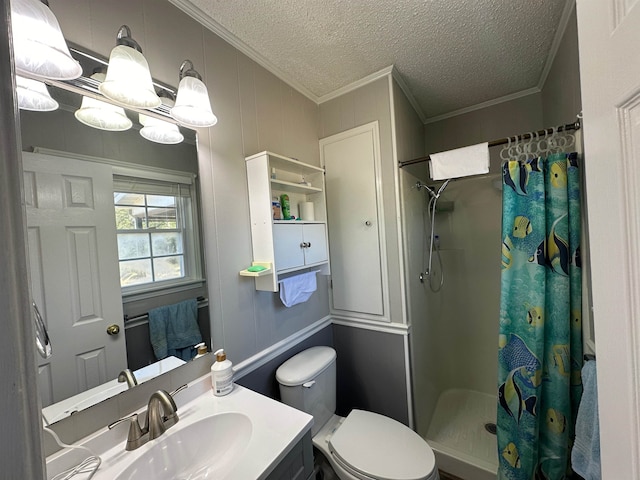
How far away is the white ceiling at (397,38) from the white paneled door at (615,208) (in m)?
0.94

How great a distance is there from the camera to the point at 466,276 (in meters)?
2.32

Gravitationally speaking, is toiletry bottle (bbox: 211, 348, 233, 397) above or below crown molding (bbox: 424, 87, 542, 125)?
below

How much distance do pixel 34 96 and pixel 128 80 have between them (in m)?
0.25

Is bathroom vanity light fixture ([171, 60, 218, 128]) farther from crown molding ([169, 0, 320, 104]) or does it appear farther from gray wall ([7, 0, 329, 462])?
crown molding ([169, 0, 320, 104])

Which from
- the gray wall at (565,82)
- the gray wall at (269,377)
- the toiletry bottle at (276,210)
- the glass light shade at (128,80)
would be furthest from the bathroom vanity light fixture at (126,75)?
the gray wall at (565,82)

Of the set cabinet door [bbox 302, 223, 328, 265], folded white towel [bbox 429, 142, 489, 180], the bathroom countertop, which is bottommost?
the bathroom countertop

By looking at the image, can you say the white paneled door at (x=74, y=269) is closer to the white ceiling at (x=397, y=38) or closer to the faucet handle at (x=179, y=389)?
the faucet handle at (x=179, y=389)

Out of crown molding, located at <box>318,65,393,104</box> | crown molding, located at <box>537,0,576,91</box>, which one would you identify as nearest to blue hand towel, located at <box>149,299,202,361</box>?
crown molding, located at <box>318,65,393,104</box>

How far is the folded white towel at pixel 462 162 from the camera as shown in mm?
1370

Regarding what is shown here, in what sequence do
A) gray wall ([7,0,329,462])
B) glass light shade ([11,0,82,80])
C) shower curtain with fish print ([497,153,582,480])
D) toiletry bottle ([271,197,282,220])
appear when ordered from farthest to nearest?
toiletry bottle ([271,197,282,220])
shower curtain with fish print ([497,153,582,480])
gray wall ([7,0,329,462])
glass light shade ([11,0,82,80])

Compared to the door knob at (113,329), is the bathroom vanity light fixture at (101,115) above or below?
above

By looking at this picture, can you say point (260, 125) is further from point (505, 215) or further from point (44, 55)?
point (505, 215)

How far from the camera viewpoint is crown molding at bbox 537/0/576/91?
114 centimetres

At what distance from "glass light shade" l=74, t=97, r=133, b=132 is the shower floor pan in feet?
7.92
